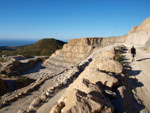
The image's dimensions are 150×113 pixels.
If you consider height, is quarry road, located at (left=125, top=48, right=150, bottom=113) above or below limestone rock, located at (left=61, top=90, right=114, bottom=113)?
below

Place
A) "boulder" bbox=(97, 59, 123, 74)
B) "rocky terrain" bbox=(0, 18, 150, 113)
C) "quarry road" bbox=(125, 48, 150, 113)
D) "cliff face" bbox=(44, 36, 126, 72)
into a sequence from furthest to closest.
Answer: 1. "cliff face" bbox=(44, 36, 126, 72)
2. "boulder" bbox=(97, 59, 123, 74)
3. "quarry road" bbox=(125, 48, 150, 113)
4. "rocky terrain" bbox=(0, 18, 150, 113)

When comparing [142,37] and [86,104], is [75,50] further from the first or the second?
[86,104]

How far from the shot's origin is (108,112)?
9.82 feet

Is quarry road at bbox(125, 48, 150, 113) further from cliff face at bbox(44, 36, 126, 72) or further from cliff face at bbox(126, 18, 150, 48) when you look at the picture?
cliff face at bbox(44, 36, 126, 72)

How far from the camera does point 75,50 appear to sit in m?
34.0

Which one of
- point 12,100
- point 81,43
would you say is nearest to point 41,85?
point 12,100

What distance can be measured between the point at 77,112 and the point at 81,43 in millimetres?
32377

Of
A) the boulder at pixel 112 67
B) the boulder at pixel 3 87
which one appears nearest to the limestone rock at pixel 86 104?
the boulder at pixel 112 67

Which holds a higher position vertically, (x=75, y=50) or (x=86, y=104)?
(x=86, y=104)

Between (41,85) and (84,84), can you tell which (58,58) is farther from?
(84,84)

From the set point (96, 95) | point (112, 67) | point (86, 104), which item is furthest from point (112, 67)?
point (86, 104)

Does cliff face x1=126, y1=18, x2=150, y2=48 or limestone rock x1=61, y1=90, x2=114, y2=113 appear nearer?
limestone rock x1=61, y1=90, x2=114, y2=113

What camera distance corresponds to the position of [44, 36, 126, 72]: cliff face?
3209 cm

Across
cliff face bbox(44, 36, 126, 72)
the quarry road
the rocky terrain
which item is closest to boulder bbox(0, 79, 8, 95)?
the rocky terrain
